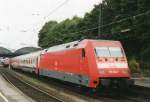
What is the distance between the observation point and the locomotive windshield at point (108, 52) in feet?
78.6

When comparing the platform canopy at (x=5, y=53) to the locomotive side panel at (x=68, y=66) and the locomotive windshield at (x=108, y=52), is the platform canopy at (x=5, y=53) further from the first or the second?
the locomotive windshield at (x=108, y=52)

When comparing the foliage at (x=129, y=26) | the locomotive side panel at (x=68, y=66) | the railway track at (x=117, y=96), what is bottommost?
the railway track at (x=117, y=96)

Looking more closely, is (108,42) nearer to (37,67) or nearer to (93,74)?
(93,74)

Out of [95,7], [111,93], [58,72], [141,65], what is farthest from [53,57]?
[95,7]

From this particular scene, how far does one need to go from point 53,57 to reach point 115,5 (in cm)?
2711

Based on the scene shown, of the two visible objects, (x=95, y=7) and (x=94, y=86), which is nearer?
(x=94, y=86)

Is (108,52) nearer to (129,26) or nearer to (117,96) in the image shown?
(117,96)

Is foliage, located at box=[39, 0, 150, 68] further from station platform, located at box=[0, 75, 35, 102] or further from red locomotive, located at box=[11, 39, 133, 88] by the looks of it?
red locomotive, located at box=[11, 39, 133, 88]

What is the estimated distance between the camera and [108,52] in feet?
79.2

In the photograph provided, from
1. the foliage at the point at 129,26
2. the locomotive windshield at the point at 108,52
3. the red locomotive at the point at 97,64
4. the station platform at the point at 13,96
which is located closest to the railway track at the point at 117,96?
the red locomotive at the point at 97,64

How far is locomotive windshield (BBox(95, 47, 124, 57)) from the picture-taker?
23953 millimetres

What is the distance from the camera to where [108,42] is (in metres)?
24.8

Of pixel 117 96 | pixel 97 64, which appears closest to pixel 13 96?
pixel 97 64

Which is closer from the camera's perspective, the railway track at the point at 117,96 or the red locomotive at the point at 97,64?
the railway track at the point at 117,96
